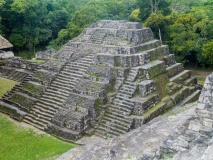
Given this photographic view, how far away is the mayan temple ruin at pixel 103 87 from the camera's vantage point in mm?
12227

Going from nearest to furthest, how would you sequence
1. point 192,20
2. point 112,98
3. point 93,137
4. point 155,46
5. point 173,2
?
point 93,137 → point 112,98 → point 155,46 → point 192,20 → point 173,2

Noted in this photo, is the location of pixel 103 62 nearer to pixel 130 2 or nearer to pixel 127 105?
pixel 127 105

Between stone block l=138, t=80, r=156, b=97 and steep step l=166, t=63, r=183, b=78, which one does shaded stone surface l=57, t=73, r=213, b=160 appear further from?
steep step l=166, t=63, r=183, b=78

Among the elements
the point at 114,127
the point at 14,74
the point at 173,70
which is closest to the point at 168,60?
the point at 173,70

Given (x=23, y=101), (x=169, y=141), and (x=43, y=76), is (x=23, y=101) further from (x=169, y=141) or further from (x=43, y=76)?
(x=169, y=141)

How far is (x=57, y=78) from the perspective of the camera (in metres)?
14.8

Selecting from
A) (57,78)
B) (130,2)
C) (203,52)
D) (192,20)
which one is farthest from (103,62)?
(130,2)

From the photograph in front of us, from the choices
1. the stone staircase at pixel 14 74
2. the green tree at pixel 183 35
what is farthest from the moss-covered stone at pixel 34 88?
the green tree at pixel 183 35

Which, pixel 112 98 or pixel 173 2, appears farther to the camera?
pixel 173 2

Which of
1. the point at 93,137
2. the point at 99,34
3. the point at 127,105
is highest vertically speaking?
the point at 99,34

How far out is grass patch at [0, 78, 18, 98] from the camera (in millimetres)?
17163

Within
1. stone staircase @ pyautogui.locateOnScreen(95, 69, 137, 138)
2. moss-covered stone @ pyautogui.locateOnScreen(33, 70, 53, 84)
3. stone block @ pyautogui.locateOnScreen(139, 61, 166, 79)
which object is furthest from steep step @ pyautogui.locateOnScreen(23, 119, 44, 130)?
stone block @ pyautogui.locateOnScreen(139, 61, 166, 79)

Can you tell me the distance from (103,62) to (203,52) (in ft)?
32.6

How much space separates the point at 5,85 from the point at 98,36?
22.8 ft
